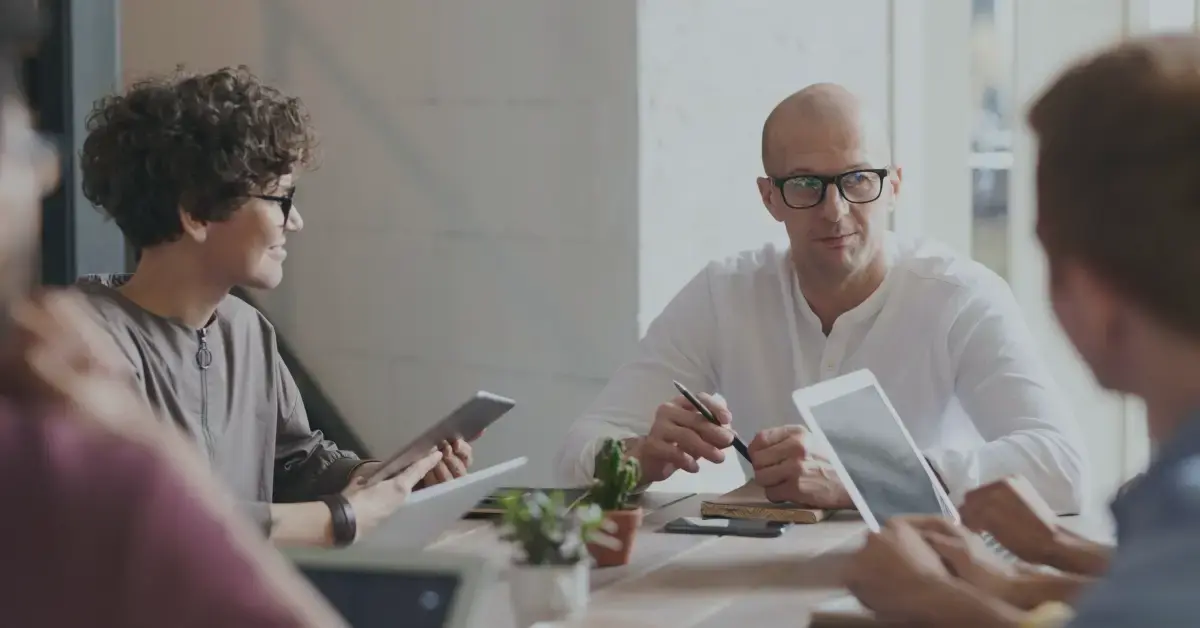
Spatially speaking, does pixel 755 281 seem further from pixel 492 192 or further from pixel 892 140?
pixel 892 140

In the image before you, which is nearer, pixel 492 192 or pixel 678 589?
pixel 678 589

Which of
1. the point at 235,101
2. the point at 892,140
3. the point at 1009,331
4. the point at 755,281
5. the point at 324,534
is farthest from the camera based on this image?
the point at 892,140

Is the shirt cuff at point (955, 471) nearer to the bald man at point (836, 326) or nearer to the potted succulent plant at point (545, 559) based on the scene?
the bald man at point (836, 326)

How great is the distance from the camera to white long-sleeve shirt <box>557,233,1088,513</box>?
2691mm

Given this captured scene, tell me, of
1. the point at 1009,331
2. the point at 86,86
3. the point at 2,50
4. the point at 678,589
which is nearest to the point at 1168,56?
the point at 2,50

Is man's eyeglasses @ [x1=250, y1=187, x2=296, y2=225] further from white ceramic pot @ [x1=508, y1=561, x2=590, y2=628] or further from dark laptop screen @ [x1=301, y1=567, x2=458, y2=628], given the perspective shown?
dark laptop screen @ [x1=301, y1=567, x2=458, y2=628]

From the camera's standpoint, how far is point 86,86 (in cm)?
307

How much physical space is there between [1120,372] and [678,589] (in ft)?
2.68

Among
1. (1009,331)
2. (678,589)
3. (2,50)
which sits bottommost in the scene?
(678,589)

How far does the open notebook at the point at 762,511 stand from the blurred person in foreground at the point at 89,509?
1.53 m

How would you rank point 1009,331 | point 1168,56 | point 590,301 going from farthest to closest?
point 590,301 → point 1009,331 → point 1168,56

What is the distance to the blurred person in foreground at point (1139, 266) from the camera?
3.79 ft

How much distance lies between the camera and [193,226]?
2.46 m

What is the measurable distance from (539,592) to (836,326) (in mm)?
1264
